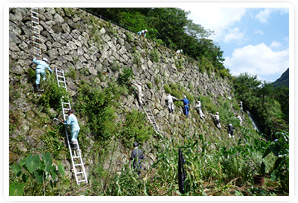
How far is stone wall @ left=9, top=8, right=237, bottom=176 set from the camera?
17.5 ft

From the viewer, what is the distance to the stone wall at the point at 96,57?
534cm

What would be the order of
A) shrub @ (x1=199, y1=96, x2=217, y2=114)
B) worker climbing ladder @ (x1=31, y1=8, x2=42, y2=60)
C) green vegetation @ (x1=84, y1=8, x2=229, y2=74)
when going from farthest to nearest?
green vegetation @ (x1=84, y1=8, x2=229, y2=74), shrub @ (x1=199, y1=96, x2=217, y2=114), worker climbing ladder @ (x1=31, y1=8, x2=42, y2=60)

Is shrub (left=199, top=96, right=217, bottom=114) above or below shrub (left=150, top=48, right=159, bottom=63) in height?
below

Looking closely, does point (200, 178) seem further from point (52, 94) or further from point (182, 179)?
point (52, 94)

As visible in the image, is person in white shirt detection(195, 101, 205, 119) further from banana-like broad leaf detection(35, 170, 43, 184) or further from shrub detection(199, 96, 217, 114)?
banana-like broad leaf detection(35, 170, 43, 184)

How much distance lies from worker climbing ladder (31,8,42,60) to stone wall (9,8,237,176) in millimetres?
120

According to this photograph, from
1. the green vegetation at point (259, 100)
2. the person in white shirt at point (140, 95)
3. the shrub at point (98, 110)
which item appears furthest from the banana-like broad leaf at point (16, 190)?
the green vegetation at point (259, 100)

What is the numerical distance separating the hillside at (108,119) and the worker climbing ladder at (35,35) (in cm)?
14

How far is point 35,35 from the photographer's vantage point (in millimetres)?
5883

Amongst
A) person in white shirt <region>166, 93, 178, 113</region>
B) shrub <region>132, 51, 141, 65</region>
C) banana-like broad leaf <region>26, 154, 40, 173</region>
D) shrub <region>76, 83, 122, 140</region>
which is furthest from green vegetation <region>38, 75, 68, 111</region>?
person in white shirt <region>166, 93, 178, 113</region>

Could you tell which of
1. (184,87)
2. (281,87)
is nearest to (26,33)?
(184,87)

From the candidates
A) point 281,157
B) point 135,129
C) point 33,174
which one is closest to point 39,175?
point 33,174
